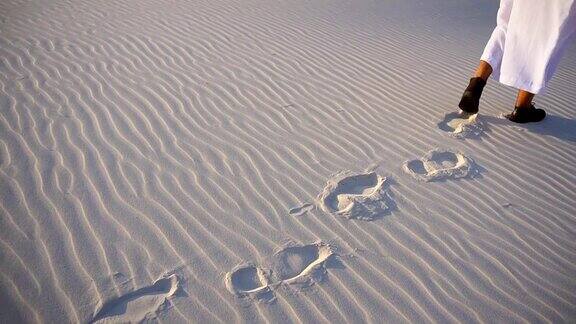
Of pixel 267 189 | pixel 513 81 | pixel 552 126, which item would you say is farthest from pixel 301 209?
pixel 552 126

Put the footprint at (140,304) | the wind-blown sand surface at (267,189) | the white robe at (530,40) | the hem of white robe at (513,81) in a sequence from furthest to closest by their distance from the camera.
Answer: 1. the hem of white robe at (513,81)
2. the white robe at (530,40)
3. the wind-blown sand surface at (267,189)
4. the footprint at (140,304)

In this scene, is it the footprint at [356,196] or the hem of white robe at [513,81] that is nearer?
the footprint at [356,196]

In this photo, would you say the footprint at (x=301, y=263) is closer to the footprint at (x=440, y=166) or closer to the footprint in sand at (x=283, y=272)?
the footprint in sand at (x=283, y=272)

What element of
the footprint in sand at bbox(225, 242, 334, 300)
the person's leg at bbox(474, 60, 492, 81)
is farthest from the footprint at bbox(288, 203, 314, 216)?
the person's leg at bbox(474, 60, 492, 81)

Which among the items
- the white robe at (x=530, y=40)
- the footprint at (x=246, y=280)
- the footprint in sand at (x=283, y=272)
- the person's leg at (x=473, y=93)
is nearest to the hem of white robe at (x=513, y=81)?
the white robe at (x=530, y=40)

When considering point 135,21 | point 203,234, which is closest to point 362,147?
point 203,234

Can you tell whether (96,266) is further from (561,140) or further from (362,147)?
(561,140)

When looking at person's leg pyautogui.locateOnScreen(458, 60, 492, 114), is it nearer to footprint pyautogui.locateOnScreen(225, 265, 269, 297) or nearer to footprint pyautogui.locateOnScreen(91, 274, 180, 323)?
footprint pyautogui.locateOnScreen(225, 265, 269, 297)

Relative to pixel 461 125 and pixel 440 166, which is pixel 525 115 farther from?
pixel 440 166
